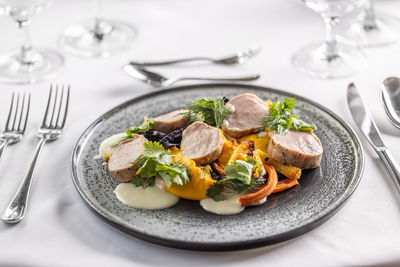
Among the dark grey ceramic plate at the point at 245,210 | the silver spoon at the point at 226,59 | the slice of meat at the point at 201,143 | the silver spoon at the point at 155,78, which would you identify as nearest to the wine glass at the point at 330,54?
the silver spoon at the point at 226,59

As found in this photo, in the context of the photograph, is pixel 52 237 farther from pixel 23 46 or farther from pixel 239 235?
pixel 23 46

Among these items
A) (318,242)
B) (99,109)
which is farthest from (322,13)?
(318,242)

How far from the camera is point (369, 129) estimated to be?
7.86ft

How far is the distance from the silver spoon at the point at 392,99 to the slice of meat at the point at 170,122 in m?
0.98

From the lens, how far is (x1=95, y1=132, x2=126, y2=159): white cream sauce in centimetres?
222

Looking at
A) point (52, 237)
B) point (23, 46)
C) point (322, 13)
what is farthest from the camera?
point (23, 46)

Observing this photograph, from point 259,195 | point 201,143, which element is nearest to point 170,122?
point 201,143

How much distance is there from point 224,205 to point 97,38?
198 centimetres

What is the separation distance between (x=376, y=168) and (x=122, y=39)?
195cm

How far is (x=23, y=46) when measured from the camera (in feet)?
10.5

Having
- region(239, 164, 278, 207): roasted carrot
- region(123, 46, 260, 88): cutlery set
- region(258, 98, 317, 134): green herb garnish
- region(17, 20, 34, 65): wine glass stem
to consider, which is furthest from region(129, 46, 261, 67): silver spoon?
region(239, 164, 278, 207): roasted carrot

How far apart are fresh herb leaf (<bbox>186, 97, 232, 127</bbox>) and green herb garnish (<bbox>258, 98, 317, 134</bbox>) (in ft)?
0.57

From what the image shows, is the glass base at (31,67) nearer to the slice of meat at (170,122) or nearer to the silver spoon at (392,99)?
the slice of meat at (170,122)

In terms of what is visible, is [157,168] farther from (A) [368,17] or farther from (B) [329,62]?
(A) [368,17]
